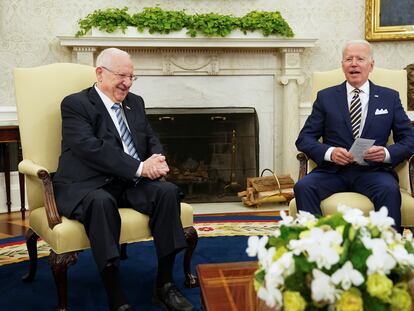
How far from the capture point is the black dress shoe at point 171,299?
7.93 ft

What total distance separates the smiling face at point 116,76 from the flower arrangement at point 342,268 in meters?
1.65

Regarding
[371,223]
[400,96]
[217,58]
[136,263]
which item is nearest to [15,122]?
[217,58]

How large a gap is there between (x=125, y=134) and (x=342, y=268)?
184cm

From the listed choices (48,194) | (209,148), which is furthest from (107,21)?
(48,194)

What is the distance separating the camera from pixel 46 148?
2787mm

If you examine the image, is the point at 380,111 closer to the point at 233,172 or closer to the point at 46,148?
the point at 46,148

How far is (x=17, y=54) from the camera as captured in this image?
4875 millimetres

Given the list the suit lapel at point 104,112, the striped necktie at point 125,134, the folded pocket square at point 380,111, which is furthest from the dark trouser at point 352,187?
the suit lapel at point 104,112

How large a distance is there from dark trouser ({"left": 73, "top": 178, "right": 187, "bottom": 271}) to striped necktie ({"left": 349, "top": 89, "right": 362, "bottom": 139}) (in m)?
1.17

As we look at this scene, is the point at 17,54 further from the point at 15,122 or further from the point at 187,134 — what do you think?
the point at 187,134

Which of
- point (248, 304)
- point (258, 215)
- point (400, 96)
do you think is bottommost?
point (258, 215)

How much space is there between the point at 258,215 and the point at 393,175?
6.03ft

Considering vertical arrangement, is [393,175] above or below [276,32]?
below

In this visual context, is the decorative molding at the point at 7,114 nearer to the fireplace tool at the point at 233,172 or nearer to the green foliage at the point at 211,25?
the green foliage at the point at 211,25
